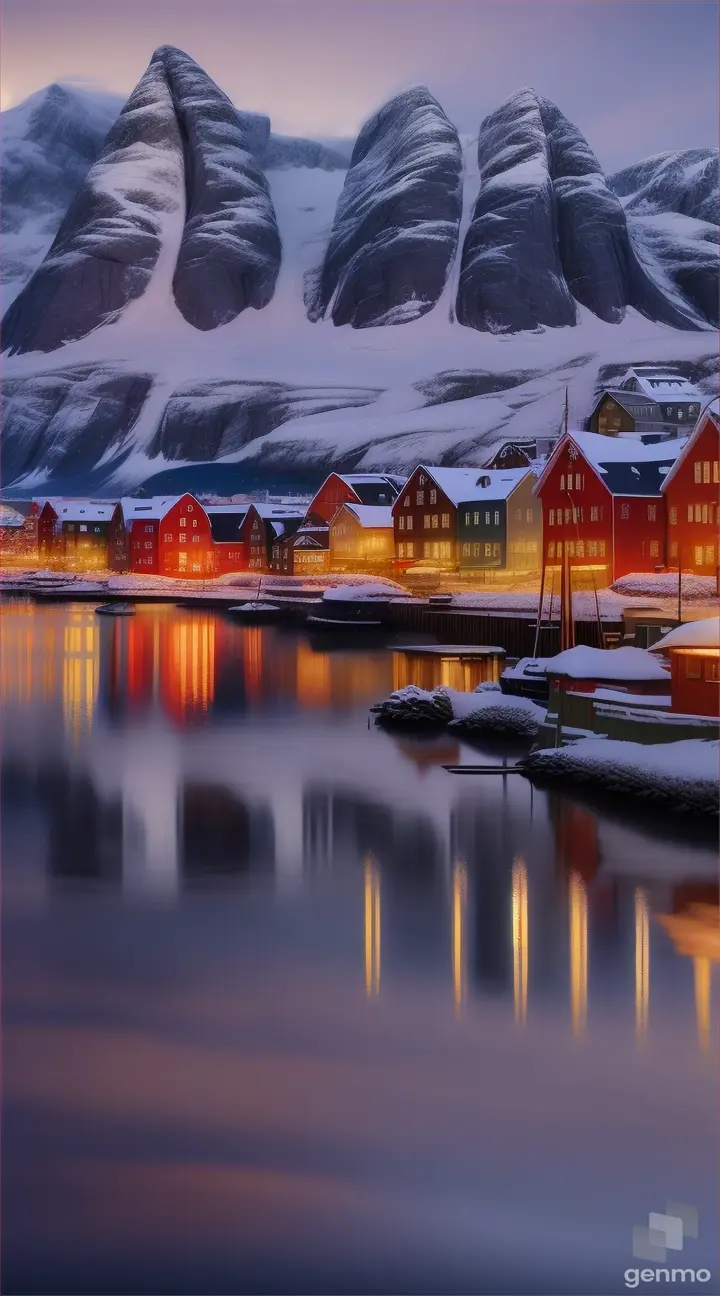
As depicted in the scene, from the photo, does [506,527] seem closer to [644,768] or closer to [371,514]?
[371,514]

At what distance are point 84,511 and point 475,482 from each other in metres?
70.3

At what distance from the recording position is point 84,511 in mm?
152125

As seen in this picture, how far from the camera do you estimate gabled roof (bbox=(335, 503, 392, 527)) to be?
4213 inches

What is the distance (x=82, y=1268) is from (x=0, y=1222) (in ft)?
3.23

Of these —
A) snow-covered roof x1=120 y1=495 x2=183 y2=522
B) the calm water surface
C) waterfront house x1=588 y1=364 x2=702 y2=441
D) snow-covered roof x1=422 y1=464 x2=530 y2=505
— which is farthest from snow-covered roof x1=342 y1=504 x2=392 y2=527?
the calm water surface

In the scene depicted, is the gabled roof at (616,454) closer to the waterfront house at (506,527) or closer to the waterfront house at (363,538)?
the waterfront house at (506,527)

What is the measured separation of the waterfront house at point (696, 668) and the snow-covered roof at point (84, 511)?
129 m

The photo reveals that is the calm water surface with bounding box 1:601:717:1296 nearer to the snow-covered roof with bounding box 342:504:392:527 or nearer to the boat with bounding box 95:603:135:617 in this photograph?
the boat with bounding box 95:603:135:617

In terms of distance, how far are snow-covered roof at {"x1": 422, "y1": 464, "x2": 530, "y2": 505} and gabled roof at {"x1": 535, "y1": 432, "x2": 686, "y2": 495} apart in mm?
17556

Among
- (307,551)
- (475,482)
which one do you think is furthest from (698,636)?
(307,551)

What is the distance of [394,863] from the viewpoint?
2178cm

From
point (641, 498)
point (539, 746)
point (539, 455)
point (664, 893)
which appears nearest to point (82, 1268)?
point (664, 893)

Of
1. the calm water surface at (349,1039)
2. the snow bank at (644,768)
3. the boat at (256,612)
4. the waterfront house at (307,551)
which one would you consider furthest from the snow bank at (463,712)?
the waterfront house at (307,551)

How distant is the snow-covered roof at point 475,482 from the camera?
298ft
